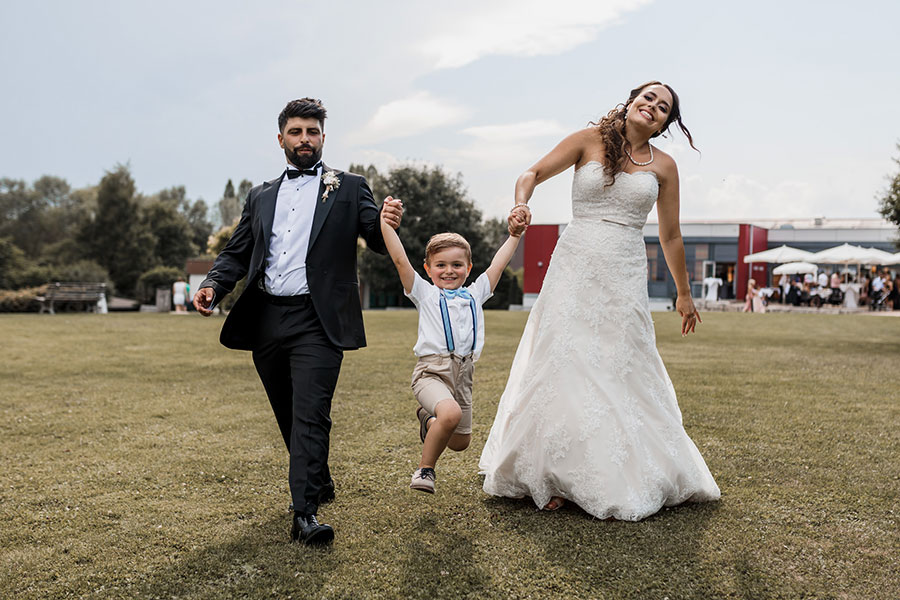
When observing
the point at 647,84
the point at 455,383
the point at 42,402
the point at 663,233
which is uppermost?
the point at 647,84

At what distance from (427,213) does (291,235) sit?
154 ft

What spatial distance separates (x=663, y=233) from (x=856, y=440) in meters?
3.20

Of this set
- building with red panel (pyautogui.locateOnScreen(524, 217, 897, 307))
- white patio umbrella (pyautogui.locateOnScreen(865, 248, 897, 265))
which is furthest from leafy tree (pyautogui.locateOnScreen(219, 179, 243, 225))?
white patio umbrella (pyautogui.locateOnScreen(865, 248, 897, 265))

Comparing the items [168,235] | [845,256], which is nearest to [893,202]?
[845,256]

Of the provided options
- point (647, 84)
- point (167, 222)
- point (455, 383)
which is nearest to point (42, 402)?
point (455, 383)

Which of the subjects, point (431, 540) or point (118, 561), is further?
point (431, 540)

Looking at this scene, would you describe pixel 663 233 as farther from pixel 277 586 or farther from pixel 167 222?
pixel 167 222

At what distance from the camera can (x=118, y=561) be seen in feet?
12.2

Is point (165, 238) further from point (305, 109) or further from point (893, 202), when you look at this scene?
point (305, 109)

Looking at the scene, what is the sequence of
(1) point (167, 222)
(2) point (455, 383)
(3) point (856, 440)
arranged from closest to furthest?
(2) point (455, 383)
(3) point (856, 440)
(1) point (167, 222)

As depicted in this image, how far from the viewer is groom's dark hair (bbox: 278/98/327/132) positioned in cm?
416

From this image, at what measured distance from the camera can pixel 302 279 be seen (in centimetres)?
419

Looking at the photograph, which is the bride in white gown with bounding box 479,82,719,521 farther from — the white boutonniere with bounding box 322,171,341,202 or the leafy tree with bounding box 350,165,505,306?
the leafy tree with bounding box 350,165,505,306

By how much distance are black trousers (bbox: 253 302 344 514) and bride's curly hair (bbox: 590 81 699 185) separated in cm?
189
